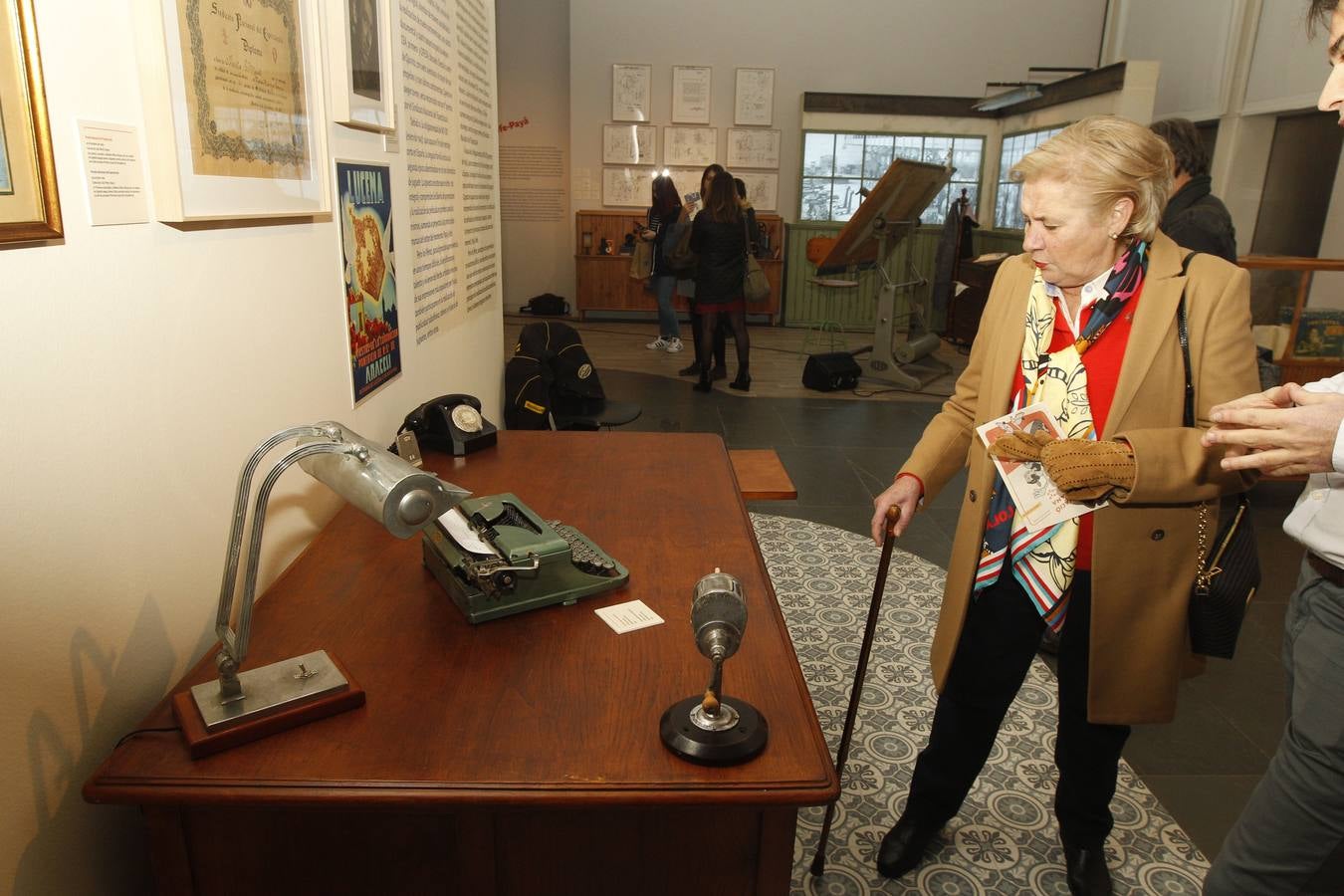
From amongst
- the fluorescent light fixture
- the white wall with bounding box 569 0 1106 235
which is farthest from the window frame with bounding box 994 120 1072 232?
the white wall with bounding box 569 0 1106 235

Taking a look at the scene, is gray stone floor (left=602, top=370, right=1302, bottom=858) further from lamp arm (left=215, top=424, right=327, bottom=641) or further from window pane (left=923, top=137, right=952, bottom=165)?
window pane (left=923, top=137, right=952, bottom=165)

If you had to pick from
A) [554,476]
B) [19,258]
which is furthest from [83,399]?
[554,476]

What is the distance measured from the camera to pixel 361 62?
6.33 ft

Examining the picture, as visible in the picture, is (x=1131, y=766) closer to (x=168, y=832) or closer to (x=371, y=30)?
(x=168, y=832)

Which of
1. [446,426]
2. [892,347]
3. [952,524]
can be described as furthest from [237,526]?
[892,347]

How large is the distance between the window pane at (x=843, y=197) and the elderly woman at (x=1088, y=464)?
9.29 metres

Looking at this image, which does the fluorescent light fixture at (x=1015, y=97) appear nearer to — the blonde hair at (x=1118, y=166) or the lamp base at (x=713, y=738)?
the blonde hair at (x=1118, y=166)

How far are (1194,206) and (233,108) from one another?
3.05m

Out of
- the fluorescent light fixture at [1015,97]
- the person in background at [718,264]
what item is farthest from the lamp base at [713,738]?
the fluorescent light fixture at [1015,97]

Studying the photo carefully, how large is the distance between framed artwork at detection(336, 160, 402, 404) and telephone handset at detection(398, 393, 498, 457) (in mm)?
132

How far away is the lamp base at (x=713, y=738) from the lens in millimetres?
1133

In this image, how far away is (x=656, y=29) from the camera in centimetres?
1010

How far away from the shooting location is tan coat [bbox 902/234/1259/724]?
1.52 meters

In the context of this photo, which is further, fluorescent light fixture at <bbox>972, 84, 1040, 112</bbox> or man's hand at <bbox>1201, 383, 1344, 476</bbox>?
fluorescent light fixture at <bbox>972, 84, 1040, 112</bbox>
